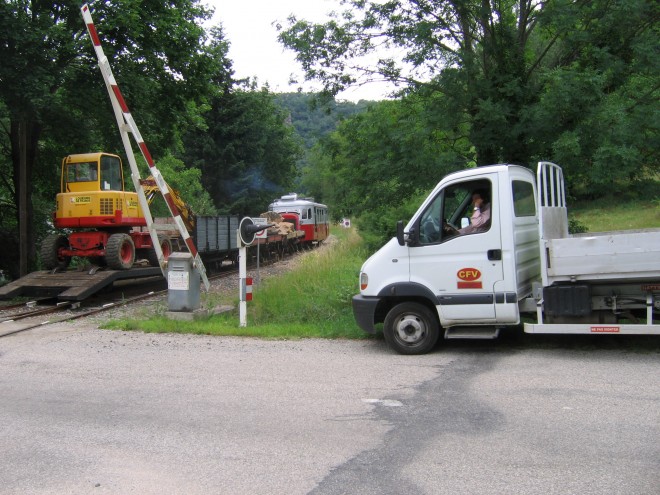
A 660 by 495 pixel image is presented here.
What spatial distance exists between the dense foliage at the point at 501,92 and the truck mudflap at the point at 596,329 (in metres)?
3.16

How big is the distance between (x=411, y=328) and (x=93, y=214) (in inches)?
394

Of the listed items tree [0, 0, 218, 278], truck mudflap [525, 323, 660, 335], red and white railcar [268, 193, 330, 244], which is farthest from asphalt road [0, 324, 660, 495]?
red and white railcar [268, 193, 330, 244]

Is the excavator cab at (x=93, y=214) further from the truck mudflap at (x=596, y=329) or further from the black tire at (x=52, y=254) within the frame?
the truck mudflap at (x=596, y=329)

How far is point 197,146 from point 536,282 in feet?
109

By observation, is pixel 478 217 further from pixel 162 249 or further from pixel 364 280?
pixel 162 249

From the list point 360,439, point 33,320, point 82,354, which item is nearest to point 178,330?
point 82,354

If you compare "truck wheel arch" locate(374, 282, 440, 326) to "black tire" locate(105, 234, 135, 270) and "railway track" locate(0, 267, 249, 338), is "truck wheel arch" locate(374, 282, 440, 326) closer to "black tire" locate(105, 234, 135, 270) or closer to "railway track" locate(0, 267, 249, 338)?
"railway track" locate(0, 267, 249, 338)

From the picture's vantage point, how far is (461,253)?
8.00m

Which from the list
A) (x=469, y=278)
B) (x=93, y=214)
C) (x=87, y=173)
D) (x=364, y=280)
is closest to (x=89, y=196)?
(x=93, y=214)

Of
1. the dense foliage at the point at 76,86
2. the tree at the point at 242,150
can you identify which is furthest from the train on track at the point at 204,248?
the tree at the point at 242,150

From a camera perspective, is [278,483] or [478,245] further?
[478,245]

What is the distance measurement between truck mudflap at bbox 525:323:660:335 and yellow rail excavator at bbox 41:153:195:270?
10697 millimetres

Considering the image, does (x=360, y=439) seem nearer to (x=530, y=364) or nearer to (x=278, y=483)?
(x=278, y=483)

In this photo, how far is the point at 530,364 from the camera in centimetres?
737
